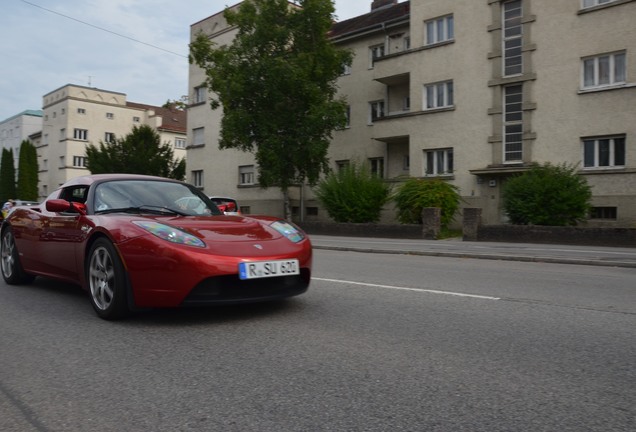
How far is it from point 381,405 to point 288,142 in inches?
914

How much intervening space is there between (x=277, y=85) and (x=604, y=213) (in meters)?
14.6

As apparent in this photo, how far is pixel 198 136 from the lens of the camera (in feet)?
132

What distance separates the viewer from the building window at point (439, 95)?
24844 mm

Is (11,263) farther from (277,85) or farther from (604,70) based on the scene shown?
(604,70)

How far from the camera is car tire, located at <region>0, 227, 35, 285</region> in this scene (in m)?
6.87

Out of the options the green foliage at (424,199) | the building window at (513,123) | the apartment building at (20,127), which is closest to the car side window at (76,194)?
the green foliage at (424,199)

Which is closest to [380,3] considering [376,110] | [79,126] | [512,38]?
[376,110]

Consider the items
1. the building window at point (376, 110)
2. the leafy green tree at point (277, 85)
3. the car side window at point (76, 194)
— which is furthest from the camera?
the building window at point (376, 110)

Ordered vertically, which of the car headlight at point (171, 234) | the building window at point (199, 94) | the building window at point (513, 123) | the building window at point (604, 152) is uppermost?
the building window at point (199, 94)

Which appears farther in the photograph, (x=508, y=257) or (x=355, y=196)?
(x=355, y=196)

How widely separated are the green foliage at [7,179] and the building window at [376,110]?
51.9m

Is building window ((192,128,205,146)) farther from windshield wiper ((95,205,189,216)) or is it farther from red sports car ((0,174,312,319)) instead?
windshield wiper ((95,205,189,216))

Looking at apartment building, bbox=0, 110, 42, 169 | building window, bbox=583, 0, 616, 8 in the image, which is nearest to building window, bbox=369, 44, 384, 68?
building window, bbox=583, 0, 616, 8

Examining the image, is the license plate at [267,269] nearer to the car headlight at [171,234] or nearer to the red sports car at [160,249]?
the red sports car at [160,249]
